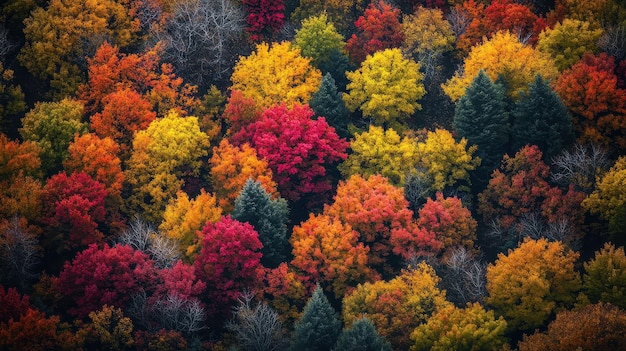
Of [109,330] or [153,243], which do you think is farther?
[153,243]

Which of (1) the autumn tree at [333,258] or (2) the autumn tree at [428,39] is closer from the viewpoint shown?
(1) the autumn tree at [333,258]

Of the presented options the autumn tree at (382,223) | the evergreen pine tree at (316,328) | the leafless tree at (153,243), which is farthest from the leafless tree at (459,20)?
the evergreen pine tree at (316,328)

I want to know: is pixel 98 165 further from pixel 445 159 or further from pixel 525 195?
pixel 525 195

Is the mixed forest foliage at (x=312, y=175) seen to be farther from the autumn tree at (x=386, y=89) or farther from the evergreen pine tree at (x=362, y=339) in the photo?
the evergreen pine tree at (x=362, y=339)

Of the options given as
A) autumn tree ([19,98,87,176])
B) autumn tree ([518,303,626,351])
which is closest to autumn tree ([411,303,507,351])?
autumn tree ([518,303,626,351])

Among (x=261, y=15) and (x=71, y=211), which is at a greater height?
(x=261, y=15)

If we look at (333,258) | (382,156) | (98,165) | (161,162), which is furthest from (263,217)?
(98,165)

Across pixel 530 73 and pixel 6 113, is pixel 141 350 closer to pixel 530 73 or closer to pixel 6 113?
pixel 6 113
